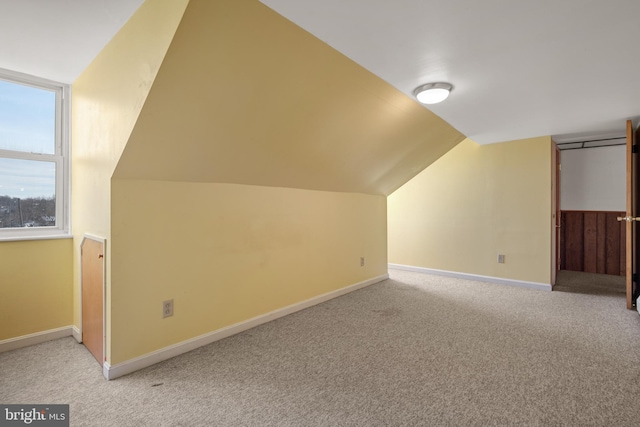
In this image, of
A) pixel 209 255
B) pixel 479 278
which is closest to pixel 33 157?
pixel 209 255

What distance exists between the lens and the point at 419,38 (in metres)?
1.79

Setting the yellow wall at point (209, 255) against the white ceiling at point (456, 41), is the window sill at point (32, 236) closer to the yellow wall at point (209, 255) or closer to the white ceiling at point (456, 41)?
the yellow wall at point (209, 255)

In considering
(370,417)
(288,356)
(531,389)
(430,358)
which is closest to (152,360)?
(288,356)

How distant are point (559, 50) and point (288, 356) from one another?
2761 millimetres

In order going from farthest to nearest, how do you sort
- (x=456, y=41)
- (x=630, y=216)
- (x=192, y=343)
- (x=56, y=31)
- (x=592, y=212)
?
(x=592, y=212) → (x=630, y=216) → (x=192, y=343) → (x=56, y=31) → (x=456, y=41)

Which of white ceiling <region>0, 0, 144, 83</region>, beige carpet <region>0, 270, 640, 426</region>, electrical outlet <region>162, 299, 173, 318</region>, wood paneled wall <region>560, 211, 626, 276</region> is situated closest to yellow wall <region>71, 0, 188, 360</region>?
white ceiling <region>0, 0, 144, 83</region>

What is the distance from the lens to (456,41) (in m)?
1.81

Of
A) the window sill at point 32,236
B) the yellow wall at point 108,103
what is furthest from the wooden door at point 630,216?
the window sill at point 32,236

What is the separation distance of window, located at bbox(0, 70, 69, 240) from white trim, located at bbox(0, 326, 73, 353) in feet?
2.63

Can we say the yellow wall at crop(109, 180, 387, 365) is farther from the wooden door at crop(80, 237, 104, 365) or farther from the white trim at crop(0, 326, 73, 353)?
the white trim at crop(0, 326, 73, 353)

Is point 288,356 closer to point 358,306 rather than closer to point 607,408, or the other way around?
point 358,306

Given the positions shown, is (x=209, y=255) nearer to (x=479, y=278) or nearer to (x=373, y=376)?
(x=373, y=376)

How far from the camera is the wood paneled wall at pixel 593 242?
191 inches

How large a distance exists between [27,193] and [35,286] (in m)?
0.79
